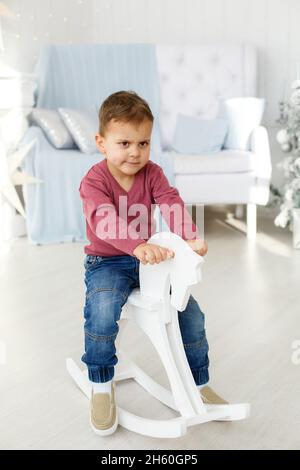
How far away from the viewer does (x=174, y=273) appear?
124 cm

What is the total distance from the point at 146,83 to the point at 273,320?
2.03 m

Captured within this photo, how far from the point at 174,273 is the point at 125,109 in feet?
1.17

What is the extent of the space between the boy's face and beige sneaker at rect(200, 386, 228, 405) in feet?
1.74

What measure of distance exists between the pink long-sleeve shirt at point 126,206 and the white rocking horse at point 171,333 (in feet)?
0.30

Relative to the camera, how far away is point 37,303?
87.5 inches

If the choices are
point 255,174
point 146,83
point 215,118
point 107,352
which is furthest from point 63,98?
point 107,352

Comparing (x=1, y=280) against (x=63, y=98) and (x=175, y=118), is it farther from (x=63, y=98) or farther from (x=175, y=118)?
(x=175, y=118)

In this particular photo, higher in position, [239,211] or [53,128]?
[53,128]

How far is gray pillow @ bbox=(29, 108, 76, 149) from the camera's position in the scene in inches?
125

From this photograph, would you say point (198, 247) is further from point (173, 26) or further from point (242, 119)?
point (173, 26)

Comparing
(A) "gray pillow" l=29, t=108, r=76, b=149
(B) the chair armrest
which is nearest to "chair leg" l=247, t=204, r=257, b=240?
(B) the chair armrest

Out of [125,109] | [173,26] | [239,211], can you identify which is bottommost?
[239,211]

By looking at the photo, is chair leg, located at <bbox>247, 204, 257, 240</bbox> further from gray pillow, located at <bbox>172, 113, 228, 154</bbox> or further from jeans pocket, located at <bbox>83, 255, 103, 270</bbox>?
jeans pocket, located at <bbox>83, 255, 103, 270</bbox>

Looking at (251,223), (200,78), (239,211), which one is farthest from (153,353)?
(200,78)
